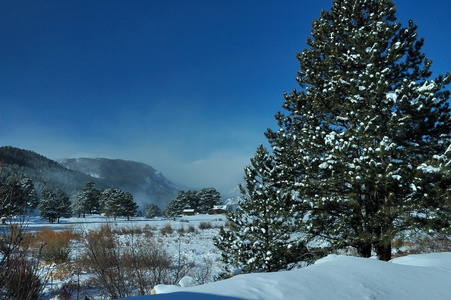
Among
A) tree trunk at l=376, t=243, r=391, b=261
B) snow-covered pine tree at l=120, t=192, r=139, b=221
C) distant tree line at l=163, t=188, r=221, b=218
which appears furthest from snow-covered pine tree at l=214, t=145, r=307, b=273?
distant tree line at l=163, t=188, r=221, b=218

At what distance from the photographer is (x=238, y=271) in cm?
843

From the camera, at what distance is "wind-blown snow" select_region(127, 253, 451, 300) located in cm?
282

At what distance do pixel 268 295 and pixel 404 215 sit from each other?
16.3ft

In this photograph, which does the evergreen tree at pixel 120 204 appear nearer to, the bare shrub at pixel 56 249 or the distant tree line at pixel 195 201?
the distant tree line at pixel 195 201

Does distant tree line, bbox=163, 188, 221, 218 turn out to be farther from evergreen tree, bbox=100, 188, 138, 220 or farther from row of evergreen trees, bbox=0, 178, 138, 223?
evergreen tree, bbox=100, 188, 138, 220

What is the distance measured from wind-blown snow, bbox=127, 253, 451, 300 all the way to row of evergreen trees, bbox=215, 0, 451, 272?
8.30 feet

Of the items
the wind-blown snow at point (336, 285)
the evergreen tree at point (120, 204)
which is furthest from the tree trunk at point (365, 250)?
the evergreen tree at point (120, 204)

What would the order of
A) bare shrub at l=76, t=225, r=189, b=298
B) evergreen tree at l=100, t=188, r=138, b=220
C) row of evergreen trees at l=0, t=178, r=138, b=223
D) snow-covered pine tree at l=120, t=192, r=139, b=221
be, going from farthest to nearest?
snow-covered pine tree at l=120, t=192, r=139, b=221
evergreen tree at l=100, t=188, r=138, b=220
row of evergreen trees at l=0, t=178, r=138, b=223
bare shrub at l=76, t=225, r=189, b=298

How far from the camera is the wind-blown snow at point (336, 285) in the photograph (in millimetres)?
2818

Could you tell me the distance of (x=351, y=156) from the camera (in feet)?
22.6

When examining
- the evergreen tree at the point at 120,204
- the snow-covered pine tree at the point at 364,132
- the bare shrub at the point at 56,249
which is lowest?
the bare shrub at the point at 56,249

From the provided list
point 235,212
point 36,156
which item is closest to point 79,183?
point 36,156

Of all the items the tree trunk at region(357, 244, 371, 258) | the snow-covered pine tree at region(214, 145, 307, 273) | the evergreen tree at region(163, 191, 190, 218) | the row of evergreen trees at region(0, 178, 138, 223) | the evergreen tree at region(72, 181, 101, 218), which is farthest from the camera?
the evergreen tree at region(163, 191, 190, 218)

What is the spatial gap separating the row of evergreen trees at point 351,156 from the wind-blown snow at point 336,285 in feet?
8.30
